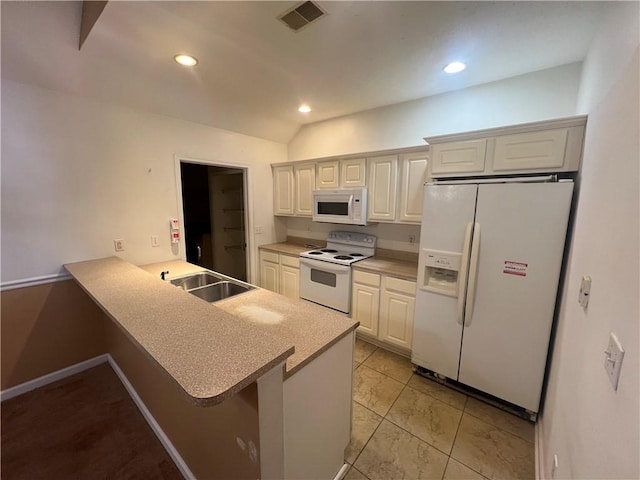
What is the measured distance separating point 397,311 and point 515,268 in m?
1.07

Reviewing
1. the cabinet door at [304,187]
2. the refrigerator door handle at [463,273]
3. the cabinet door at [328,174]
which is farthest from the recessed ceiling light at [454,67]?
the cabinet door at [304,187]

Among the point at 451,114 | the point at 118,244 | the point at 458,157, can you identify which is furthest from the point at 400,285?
the point at 118,244

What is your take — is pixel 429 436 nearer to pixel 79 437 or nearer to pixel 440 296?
pixel 440 296

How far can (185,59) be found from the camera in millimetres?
1952

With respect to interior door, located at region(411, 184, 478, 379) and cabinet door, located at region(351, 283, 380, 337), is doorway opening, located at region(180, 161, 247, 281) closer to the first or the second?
cabinet door, located at region(351, 283, 380, 337)

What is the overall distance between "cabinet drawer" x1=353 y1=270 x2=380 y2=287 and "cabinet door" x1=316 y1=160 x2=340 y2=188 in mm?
1105

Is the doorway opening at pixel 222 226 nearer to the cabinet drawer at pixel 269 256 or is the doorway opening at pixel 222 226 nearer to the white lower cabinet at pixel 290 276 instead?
the cabinet drawer at pixel 269 256

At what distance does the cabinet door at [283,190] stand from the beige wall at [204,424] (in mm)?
2322

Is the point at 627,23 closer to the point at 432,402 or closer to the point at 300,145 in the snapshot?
the point at 432,402

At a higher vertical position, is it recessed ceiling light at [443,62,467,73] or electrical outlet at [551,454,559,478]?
recessed ceiling light at [443,62,467,73]

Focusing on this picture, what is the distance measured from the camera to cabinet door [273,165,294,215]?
3618 millimetres

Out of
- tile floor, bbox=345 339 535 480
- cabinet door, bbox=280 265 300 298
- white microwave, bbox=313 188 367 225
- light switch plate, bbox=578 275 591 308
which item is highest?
white microwave, bbox=313 188 367 225

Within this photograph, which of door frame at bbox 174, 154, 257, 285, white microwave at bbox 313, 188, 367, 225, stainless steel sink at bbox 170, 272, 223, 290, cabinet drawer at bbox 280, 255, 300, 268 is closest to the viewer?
stainless steel sink at bbox 170, 272, 223, 290

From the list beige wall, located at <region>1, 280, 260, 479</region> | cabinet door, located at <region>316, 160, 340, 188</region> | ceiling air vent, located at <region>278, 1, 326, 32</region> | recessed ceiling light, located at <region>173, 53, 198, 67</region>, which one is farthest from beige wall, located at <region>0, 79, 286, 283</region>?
ceiling air vent, located at <region>278, 1, 326, 32</region>
